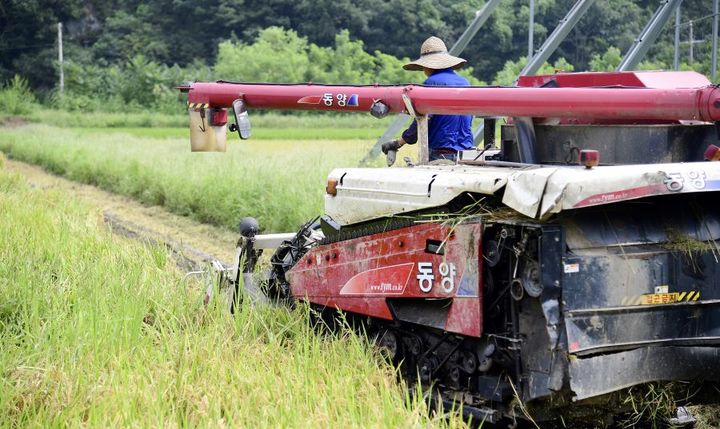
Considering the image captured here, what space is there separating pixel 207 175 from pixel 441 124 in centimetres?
961

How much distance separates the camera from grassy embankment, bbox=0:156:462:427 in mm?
5090

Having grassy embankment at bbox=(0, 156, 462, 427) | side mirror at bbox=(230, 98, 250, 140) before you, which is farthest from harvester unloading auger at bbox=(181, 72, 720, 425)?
side mirror at bbox=(230, 98, 250, 140)

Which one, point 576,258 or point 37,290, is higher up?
point 576,258

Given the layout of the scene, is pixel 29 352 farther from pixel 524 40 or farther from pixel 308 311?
pixel 524 40

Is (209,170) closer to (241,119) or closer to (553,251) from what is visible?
(241,119)

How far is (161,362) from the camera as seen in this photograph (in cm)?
584

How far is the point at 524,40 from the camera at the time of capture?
1320 inches

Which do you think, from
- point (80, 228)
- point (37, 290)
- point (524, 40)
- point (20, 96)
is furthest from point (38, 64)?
point (37, 290)

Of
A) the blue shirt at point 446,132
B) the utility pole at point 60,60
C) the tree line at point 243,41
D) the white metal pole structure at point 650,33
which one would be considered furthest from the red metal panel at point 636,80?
the utility pole at point 60,60

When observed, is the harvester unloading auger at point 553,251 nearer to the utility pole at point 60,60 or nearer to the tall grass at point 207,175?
the tall grass at point 207,175

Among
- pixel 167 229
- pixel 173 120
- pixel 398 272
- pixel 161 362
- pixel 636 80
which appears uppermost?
pixel 636 80

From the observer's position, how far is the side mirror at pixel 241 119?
25.3 feet

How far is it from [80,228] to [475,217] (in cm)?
610

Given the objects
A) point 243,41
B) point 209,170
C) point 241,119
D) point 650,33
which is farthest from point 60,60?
point 241,119
